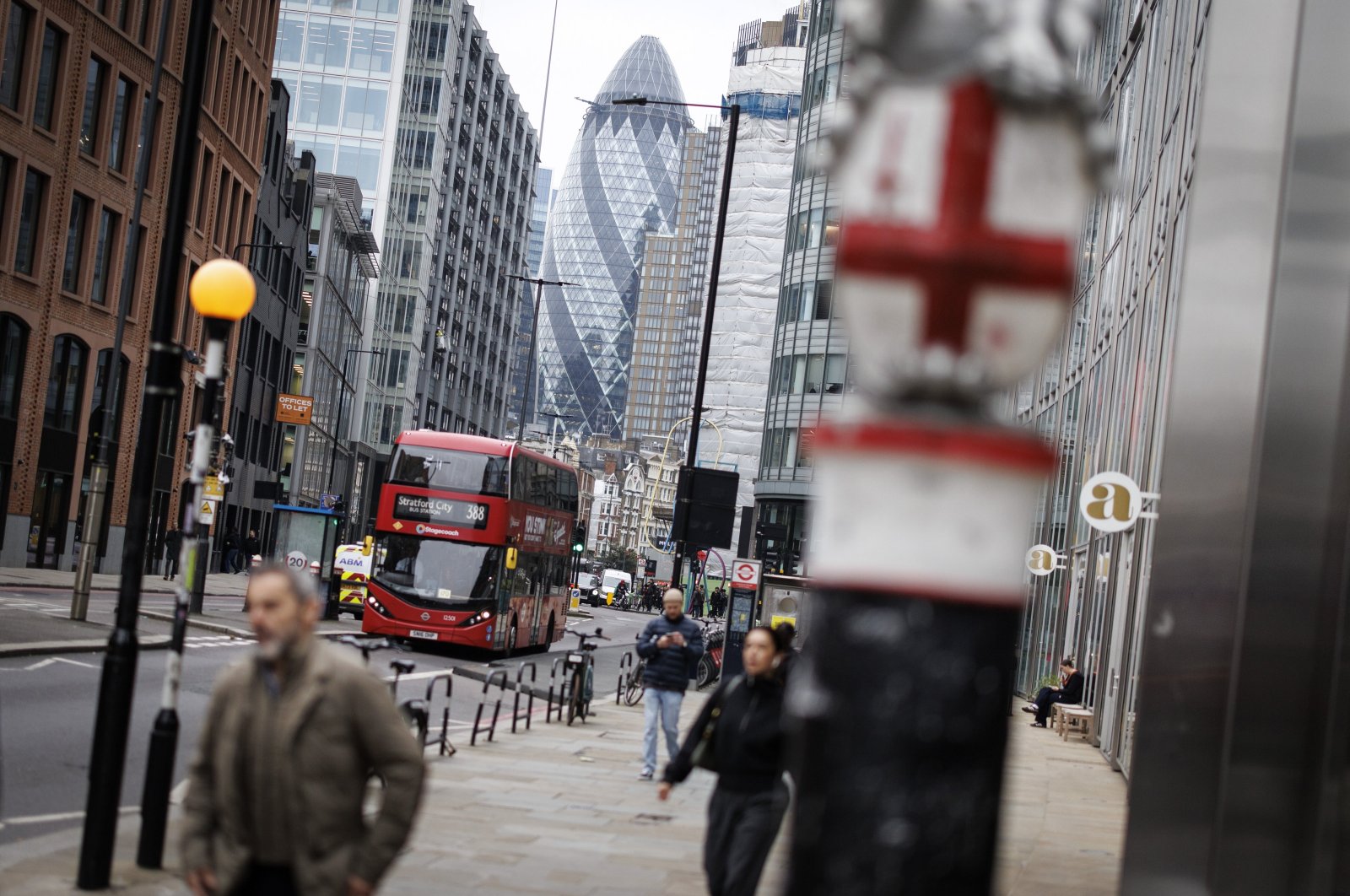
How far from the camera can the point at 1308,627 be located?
7484mm

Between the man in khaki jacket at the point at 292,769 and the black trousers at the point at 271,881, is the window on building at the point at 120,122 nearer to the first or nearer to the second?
the man in khaki jacket at the point at 292,769

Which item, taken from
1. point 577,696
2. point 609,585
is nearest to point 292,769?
point 577,696

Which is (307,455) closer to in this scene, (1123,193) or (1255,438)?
(1123,193)

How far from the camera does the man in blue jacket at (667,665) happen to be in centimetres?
1578

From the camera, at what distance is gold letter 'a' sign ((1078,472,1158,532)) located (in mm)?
17734

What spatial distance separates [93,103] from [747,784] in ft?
128

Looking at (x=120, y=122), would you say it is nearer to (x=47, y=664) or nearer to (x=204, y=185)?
(x=204, y=185)

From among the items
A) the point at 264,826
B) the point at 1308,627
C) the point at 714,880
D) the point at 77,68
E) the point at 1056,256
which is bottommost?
the point at 714,880

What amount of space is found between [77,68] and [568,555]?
1766 cm

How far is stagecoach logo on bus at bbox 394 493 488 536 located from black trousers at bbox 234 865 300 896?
84.8ft

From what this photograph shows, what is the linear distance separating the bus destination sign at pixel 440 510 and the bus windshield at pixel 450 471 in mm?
248

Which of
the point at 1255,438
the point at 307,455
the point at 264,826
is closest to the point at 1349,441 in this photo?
the point at 1255,438

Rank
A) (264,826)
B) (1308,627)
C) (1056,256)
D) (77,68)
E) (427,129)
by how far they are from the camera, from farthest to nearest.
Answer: (427,129), (77,68), (1308,627), (264,826), (1056,256)

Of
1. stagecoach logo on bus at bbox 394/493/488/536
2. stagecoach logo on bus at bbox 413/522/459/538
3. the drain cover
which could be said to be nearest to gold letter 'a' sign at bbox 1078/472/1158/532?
the drain cover
